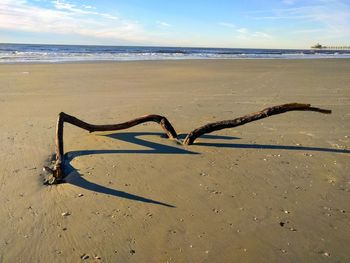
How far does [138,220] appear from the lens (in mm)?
3400

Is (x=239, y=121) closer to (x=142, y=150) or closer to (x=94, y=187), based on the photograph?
(x=142, y=150)

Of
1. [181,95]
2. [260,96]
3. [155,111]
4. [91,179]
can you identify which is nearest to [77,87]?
[181,95]

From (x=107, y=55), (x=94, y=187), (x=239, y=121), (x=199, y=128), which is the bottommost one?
(x=94, y=187)

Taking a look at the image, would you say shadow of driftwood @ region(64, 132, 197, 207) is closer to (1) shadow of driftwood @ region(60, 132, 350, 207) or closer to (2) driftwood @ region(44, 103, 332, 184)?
(1) shadow of driftwood @ region(60, 132, 350, 207)

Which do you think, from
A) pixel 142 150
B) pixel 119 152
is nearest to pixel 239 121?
pixel 142 150

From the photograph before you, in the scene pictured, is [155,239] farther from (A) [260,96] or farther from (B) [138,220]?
(A) [260,96]

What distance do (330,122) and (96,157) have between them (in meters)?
4.15

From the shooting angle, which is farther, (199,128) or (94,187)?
(199,128)

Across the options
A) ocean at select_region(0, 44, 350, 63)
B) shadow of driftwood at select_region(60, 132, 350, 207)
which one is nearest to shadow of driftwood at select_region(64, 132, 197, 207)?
shadow of driftwood at select_region(60, 132, 350, 207)

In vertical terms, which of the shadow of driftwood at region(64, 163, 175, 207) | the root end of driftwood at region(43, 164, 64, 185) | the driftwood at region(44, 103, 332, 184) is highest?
the driftwood at region(44, 103, 332, 184)

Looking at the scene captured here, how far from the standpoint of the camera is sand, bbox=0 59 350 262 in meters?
3.00

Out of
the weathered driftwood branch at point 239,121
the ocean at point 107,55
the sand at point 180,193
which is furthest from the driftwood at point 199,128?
the ocean at point 107,55

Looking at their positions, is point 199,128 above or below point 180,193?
above

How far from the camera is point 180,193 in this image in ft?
13.0
